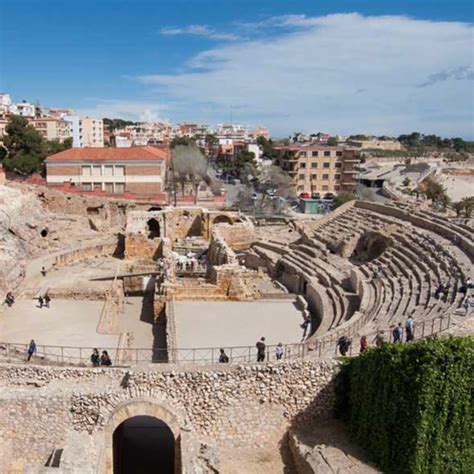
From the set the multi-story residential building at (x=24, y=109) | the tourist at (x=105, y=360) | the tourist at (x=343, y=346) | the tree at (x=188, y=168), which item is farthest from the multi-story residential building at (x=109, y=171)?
the multi-story residential building at (x=24, y=109)

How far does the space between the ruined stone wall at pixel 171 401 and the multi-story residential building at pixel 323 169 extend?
51051 millimetres

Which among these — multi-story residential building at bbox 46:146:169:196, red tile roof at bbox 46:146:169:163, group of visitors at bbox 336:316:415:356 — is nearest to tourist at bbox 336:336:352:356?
group of visitors at bbox 336:316:415:356

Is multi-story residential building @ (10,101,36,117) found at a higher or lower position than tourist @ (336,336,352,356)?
higher

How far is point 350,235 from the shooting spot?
27.8 metres

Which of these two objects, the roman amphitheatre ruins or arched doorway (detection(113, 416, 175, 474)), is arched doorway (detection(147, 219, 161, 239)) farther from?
arched doorway (detection(113, 416, 175, 474))

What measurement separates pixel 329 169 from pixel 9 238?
138ft

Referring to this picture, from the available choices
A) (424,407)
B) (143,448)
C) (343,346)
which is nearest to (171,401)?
(143,448)

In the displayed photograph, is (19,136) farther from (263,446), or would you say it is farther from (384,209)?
(263,446)

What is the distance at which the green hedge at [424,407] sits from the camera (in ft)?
30.5

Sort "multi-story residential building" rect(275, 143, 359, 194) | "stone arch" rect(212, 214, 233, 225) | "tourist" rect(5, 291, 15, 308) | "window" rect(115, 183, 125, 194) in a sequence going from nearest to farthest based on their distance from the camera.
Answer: "tourist" rect(5, 291, 15, 308) → "stone arch" rect(212, 214, 233, 225) → "window" rect(115, 183, 125, 194) → "multi-story residential building" rect(275, 143, 359, 194)

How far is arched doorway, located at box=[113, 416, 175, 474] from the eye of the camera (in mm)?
13133

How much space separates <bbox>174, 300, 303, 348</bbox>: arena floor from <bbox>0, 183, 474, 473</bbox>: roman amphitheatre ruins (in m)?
0.08

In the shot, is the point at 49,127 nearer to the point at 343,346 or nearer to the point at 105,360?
the point at 105,360

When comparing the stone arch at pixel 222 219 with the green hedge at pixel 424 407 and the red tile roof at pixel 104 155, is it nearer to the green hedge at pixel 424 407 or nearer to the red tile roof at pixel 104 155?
the red tile roof at pixel 104 155
